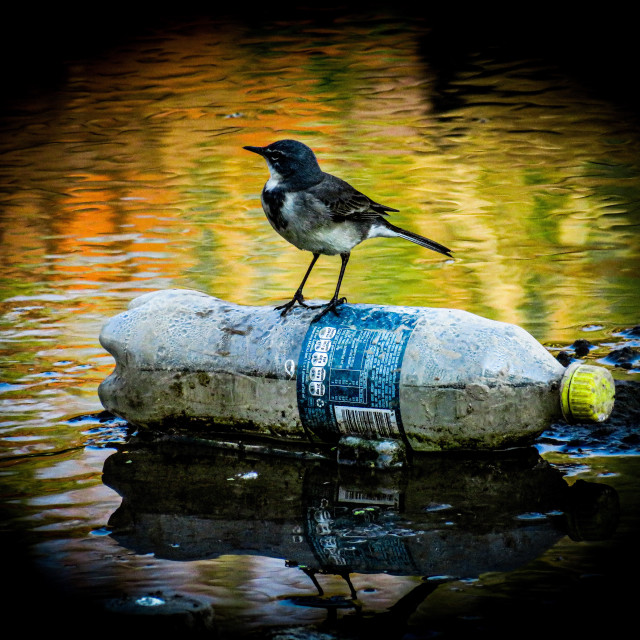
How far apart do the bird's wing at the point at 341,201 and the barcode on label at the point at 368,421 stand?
976 millimetres

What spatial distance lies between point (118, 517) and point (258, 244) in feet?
15.1

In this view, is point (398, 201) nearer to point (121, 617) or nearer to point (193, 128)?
point (193, 128)

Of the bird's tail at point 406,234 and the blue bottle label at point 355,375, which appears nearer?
the blue bottle label at point 355,375

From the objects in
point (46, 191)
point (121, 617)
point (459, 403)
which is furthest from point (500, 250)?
point (121, 617)

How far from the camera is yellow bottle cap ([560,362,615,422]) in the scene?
5.02 metres

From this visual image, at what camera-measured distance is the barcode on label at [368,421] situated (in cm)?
525

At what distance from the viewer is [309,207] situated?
5605 mm

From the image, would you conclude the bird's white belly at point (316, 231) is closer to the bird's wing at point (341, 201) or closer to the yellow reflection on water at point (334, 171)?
the bird's wing at point (341, 201)

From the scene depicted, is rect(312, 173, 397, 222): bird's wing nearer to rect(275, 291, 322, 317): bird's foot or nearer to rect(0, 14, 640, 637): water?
rect(275, 291, 322, 317): bird's foot

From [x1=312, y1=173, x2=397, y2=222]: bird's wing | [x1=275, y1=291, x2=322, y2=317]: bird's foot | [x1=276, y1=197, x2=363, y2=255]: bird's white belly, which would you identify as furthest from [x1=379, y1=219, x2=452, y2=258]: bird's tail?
[x1=275, y1=291, x2=322, y2=317]: bird's foot

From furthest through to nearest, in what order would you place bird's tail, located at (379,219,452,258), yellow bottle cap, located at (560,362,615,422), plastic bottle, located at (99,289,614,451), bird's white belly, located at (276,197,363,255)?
bird's tail, located at (379,219,452,258) < bird's white belly, located at (276,197,363,255) < plastic bottle, located at (99,289,614,451) < yellow bottle cap, located at (560,362,615,422)

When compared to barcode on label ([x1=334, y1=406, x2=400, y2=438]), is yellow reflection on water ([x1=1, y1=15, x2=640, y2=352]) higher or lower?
lower

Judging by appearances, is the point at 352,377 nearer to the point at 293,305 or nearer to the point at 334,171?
the point at 293,305

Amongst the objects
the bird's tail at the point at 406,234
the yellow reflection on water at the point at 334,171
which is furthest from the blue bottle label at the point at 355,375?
the yellow reflection on water at the point at 334,171
